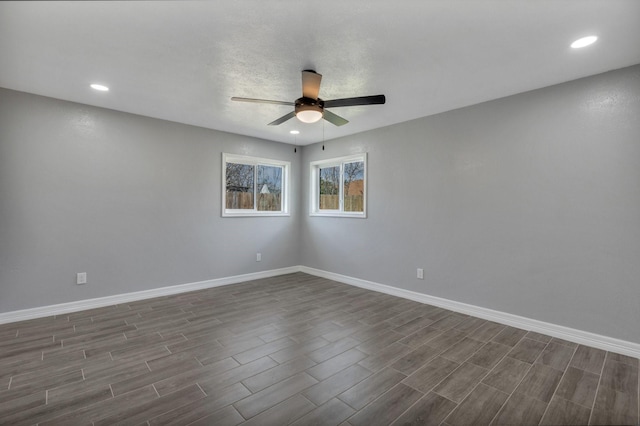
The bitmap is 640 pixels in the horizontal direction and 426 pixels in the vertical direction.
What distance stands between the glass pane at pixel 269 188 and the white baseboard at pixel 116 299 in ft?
4.06

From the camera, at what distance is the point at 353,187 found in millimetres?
5066

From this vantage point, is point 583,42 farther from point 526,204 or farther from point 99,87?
point 99,87

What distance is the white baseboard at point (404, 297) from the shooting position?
2.66 m

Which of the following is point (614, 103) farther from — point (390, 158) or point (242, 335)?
point (242, 335)

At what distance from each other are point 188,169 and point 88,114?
1312 mm

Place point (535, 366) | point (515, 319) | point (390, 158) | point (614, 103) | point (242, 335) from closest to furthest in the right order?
point (535, 366) → point (614, 103) → point (242, 335) → point (515, 319) → point (390, 158)

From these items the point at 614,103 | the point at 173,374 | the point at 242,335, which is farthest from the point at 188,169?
the point at 614,103

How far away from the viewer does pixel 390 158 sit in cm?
439

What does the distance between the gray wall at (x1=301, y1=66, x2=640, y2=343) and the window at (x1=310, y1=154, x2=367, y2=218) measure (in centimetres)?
40

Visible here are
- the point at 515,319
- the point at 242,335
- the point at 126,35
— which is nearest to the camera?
the point at 126,35

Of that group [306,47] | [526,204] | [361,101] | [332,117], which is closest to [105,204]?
[332,117]

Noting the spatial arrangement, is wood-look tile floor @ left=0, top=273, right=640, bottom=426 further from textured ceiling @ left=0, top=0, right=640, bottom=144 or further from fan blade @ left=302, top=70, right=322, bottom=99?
textured ceiling @ left=0, top=0, right=640, bottom=144

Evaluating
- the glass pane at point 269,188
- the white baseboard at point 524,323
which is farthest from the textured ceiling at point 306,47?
the white baseboard at point 524,323

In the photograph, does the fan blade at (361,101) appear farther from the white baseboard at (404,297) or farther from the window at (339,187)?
the white baseboard at (404,297)
